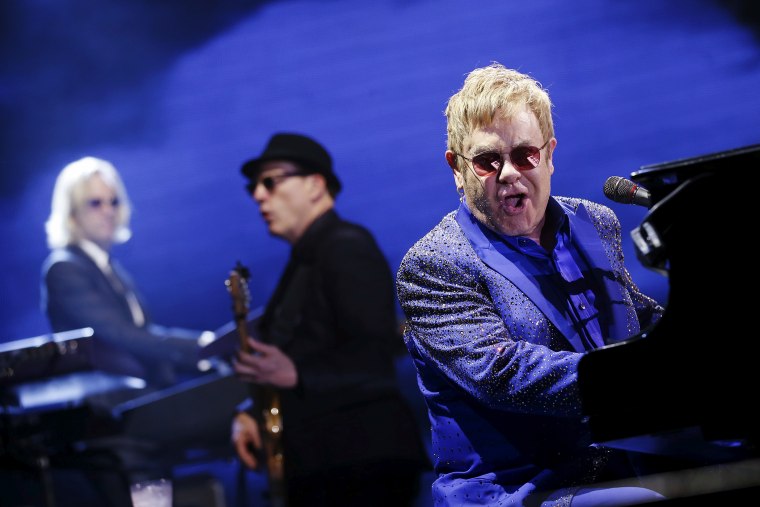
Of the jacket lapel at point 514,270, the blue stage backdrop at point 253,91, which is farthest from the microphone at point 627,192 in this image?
the blue stage backdrop at point 253,91

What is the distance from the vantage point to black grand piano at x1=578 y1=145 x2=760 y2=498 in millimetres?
2139

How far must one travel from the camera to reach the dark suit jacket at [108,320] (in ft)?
17.2

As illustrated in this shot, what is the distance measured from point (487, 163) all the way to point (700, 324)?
942 mm

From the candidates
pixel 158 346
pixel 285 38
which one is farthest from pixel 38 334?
pixel 285 38

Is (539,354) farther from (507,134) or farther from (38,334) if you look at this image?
(38,334)

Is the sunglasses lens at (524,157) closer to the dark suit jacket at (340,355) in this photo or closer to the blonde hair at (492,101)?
the blonde hair at (492,101)

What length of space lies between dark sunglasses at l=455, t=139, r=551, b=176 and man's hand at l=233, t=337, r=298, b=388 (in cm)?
245

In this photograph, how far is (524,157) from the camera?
2.87 meters

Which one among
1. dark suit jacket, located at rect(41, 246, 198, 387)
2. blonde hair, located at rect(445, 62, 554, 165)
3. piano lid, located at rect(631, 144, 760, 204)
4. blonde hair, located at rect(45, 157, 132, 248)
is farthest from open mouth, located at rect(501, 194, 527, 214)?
blonde hair, located at rect(45, 157, 132, 248)

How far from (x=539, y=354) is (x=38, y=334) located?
3.70 meters

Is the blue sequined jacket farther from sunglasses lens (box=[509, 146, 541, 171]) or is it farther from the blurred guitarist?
the blurred guitarist

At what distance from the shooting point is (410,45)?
521 cm

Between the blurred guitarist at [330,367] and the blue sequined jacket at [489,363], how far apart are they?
2047mm

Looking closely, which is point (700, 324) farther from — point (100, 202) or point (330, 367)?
point (100, 202)
